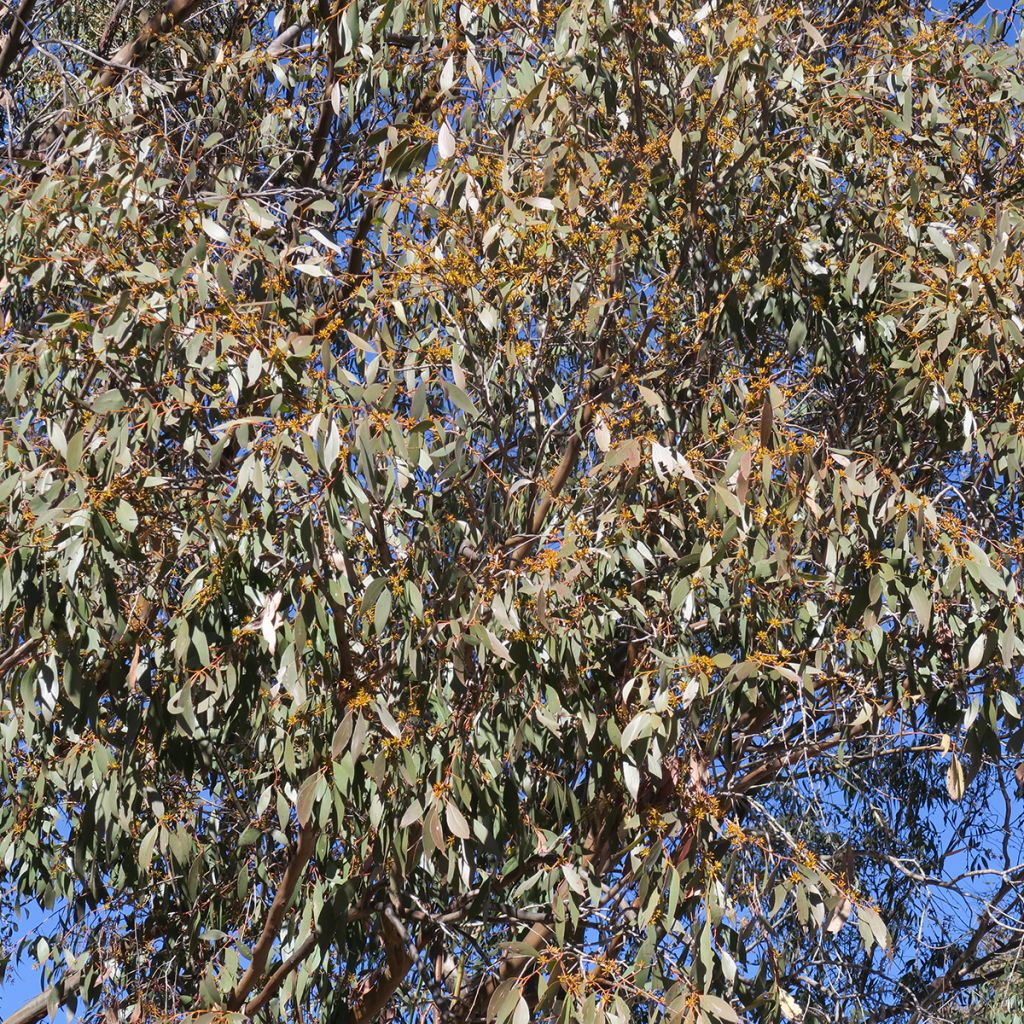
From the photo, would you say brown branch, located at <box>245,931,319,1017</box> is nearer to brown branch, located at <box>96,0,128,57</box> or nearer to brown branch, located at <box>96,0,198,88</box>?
brown branch, located at <box>96,0,198,88</box>

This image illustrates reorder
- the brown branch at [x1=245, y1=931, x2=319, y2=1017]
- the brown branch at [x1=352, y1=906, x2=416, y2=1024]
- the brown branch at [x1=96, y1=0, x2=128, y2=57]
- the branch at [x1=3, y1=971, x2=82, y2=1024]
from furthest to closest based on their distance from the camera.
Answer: the brown branch at [x1=96, y1=0, x2=128, y2=57] → the branch at [x1=3, y1=971, x2=82, y2=1024] → the brown branch at [x1=352, y1=906, x2=416, y2=1024] → the brown branch at [x1=245, y1=931, x2=319, y2=1017]

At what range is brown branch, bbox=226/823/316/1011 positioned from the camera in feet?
11.6

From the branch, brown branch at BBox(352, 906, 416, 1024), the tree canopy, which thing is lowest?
the branch

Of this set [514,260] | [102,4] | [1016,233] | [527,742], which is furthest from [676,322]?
[102,4]

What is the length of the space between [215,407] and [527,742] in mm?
1156

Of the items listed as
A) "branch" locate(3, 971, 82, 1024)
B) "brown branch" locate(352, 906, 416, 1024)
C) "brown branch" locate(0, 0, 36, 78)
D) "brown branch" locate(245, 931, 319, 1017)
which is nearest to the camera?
"brown branch" locate(245, 931, 319, 1017)

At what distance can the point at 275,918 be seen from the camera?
3762 millimetres

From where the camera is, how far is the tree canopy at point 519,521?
→ 3.36 metres

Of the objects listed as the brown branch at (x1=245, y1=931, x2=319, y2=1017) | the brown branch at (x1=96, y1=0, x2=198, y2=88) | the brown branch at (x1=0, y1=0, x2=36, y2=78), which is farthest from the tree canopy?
the brown branch at (x1=96, y1=0, x2=198, y2=88)

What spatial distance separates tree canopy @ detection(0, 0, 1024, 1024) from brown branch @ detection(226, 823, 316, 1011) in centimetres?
2

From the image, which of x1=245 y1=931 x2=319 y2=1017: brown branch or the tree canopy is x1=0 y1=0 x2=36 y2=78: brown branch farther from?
x1=245 y1=931 x2=319 y2=1017: brown branch

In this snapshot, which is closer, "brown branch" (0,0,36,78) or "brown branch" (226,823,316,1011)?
"brown branch" (226,823,316,1011)

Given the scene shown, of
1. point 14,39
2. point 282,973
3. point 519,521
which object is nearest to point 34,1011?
point 282,973

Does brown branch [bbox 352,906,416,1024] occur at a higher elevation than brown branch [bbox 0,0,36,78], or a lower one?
lower
